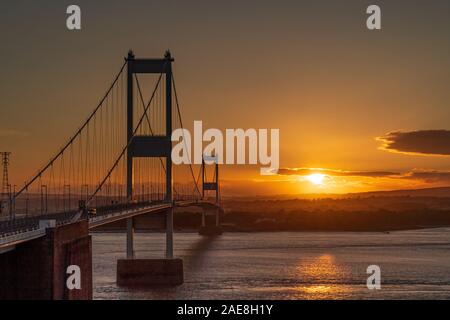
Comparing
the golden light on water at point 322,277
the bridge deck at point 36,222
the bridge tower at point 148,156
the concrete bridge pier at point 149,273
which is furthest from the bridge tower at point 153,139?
the golden light on water at point 322,277

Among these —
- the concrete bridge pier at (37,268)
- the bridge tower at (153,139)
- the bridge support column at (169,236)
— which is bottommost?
the bridge support column at (169,236)

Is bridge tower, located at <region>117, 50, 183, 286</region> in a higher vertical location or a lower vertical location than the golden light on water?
higher

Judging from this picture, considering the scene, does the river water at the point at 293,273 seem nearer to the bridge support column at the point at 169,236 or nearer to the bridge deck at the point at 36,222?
the bridge support column at the point at 169,236

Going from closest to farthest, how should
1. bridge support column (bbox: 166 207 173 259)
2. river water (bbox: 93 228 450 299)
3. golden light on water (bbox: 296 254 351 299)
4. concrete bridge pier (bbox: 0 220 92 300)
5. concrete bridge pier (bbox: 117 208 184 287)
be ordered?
concrete bridge pier (bbox: 0 220 92 300)
river water (bbox: 93 228 450 299)
golden light on water (bbox: 296 254 351 299)
concrete bridge pier (bbox: 117 208 184 287)
bridge support column (bbox: 166 207 173 259)

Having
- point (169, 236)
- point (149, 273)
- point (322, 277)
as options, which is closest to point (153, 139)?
point (169, 236)

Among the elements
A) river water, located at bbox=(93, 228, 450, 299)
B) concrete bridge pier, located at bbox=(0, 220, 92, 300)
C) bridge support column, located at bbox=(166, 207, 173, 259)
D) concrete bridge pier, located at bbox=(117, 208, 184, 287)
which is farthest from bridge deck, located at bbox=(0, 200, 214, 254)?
bridge support column, located at bbox=(166, 207, 173, 259)

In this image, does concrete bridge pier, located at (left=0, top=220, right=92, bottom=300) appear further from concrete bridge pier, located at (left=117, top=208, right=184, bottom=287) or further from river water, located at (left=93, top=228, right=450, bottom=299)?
concrete bridge pier, located at (left=117, top=208, right=184, bottom=287)

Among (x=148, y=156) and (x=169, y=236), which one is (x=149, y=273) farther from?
(x=148, y=156)

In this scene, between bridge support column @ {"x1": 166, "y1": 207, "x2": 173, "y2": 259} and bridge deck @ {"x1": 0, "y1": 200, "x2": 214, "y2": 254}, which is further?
bridge support column @ {"x1": 166, "y1": 207, "x2": 173, "y2": 259}

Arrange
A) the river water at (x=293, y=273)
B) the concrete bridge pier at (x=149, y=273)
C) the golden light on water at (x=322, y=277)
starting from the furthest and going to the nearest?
the concrete bridge pier at (x=149, y=273), the golden light on water at (x=322, y=277), the river water at (x=293, y=273)

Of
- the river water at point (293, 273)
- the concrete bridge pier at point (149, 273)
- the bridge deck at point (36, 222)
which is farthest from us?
the concrete bridge pier at point (149, 273)

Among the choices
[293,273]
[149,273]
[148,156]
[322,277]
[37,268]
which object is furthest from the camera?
[293,273]

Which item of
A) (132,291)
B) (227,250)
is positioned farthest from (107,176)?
(227,250)
